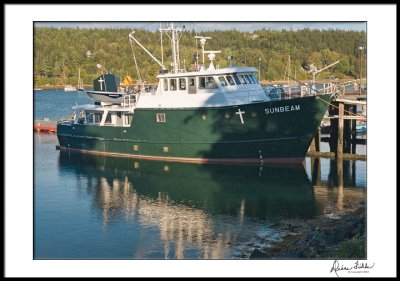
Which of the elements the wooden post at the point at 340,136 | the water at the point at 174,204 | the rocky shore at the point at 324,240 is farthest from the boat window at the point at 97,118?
the rocky shore at the point at 324,240

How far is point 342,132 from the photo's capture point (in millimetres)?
32312

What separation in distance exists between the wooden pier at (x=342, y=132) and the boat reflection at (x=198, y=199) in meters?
3.23

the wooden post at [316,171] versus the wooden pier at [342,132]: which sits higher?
the wooden pier at [342,132]

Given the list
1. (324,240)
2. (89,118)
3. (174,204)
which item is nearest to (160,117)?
(89,118)

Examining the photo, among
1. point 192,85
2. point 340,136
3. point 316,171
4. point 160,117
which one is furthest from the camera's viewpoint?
point 160,117

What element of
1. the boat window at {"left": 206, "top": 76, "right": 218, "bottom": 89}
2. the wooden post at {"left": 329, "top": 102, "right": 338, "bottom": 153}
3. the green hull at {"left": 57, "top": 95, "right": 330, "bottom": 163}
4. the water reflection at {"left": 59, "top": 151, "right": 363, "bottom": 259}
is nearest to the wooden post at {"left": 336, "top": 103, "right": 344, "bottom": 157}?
the water reflection at {"left": 59, "top": 151, "right": 363, "bottom": 259}

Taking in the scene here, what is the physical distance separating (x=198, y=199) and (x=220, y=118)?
7318mm

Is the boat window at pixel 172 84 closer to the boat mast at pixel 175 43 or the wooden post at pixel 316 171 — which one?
the boat mast at pixel 175 43

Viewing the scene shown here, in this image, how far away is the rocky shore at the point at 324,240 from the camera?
1597 centimetres

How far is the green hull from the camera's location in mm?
30984

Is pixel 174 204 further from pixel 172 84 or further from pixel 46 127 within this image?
pixel 46 127

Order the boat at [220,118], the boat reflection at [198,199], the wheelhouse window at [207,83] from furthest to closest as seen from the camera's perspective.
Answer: the wheelhouse window at [207,83]
the boat at [220,118]
the boat reflection at [198,199]

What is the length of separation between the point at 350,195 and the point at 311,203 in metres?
2.03

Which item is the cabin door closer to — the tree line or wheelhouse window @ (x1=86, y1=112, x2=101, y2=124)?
wheelhouse window @ (x1=86, y1=112, x2=101, y2=124)
